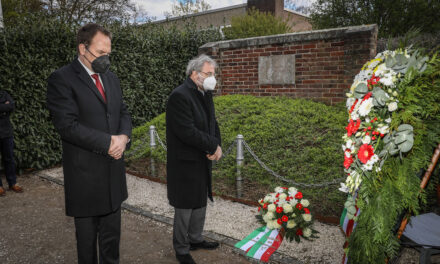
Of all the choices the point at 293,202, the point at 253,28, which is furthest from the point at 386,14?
the point at 293,202

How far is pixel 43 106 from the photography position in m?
6.81

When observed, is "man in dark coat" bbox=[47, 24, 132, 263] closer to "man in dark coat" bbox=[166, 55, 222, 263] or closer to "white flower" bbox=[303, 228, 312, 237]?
"man in dark coat" bbox=[166, 55, 222, 263]

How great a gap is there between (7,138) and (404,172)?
619cm

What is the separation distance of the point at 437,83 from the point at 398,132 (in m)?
0.35

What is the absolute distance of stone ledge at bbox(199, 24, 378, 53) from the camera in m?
6.82

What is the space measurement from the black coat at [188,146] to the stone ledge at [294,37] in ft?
16.9

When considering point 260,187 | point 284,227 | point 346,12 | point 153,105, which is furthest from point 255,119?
point 346,12

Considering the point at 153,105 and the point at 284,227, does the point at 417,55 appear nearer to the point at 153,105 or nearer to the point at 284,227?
the point at 284,227

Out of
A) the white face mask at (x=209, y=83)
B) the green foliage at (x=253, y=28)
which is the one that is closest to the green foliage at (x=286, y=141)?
the white face mask at (x=209, y=83)

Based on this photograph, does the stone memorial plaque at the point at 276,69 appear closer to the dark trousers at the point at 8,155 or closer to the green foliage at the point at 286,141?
the green foliage at the point at 286,141

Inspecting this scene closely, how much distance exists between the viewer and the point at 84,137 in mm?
2238

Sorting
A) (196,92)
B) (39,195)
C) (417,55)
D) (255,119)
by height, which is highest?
(417,55)

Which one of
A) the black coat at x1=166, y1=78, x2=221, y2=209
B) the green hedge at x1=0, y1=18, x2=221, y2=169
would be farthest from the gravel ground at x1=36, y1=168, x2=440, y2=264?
the green hedge at x1=0, y1=18, x2=221, y2=169

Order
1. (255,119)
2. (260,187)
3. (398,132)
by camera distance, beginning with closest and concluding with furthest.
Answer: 1. (398,132)
2. (260,187)
3. (255,119)
